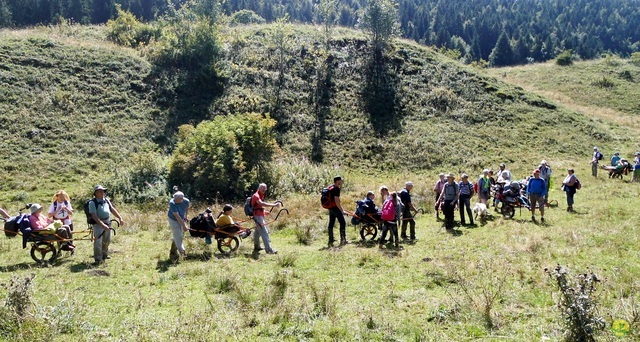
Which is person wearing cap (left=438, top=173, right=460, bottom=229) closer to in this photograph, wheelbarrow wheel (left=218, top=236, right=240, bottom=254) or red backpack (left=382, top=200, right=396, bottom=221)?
red backpack (left=382, top=200, right=396, bottom=221)

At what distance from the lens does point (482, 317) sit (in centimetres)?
680

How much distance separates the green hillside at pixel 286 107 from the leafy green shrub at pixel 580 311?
24.7 metres

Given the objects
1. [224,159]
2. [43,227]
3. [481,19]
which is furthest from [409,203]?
[481,19]

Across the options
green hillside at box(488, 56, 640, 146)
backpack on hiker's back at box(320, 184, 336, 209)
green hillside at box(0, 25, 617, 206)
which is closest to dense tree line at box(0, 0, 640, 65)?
green hillside at box(488, 56, 640, 146)

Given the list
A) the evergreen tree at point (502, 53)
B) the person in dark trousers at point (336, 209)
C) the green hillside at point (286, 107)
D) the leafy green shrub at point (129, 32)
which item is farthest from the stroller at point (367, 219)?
the evergreen tree at point (502, 53)

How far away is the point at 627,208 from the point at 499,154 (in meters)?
19.8

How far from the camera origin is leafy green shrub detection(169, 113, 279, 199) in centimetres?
2300

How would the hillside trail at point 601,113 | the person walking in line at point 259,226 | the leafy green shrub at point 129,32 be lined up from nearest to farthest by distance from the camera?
1. the person walking in line at point 259,226
2. the hillside trail at point 601,113
3. the leafy green shrub at point 129,32

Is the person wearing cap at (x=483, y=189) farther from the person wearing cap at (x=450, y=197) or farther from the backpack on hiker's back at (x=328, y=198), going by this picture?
the backpack on hiker's back at (x=328, y=198)

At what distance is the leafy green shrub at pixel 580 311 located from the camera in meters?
5.56

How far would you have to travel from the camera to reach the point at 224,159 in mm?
23094

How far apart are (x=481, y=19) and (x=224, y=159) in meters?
119

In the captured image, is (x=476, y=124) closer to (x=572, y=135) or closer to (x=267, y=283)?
(x=572, y=135)

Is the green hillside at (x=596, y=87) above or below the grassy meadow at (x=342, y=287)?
above
